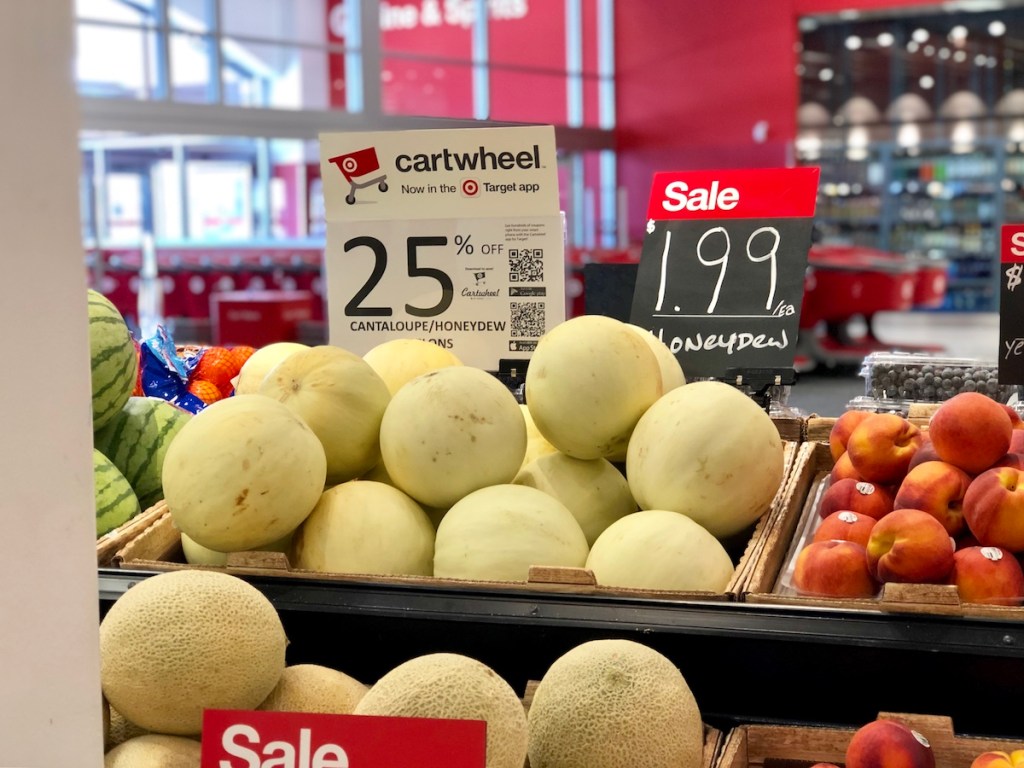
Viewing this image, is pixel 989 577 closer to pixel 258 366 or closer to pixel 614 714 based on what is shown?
pixel 614 714

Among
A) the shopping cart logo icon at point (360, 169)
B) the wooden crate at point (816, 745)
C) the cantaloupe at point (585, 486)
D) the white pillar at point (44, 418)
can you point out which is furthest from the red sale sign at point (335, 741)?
the shopping cart logo icon at point (360, 169)

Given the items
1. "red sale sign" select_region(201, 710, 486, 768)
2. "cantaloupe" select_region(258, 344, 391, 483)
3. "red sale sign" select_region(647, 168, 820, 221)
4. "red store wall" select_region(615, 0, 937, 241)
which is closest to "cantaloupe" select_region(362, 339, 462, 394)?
"cantaloupe" select_region(258, 344, 391, 483)

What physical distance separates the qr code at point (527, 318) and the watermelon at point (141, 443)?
630mm

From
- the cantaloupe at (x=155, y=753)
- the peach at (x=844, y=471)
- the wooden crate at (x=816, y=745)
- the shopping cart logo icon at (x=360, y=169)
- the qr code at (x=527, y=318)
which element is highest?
the shopping cart logo icon at (x=360, y=169)

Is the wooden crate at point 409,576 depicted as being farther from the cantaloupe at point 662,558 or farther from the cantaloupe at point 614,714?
the cantaloupe at point 614,714

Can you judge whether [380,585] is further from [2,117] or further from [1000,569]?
[2,117]

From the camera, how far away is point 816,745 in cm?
134

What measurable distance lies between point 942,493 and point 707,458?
11.7 inches

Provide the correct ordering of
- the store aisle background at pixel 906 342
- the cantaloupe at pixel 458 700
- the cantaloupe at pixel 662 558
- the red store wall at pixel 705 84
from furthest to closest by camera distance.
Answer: the red store wall at pixel 705 84 < the store aisle background at pixel 906 342 < the cantaloupe at pixel 662 558 < the cantaloupe at pixel 458 700

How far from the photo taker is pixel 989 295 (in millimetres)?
17688

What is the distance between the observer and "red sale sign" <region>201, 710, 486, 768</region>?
97cm

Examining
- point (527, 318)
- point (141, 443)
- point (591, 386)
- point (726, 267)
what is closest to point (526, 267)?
point (527, 318)

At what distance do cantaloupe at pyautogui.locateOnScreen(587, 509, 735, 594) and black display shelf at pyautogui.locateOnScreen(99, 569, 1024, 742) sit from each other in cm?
6

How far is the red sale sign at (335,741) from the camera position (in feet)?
3.18
